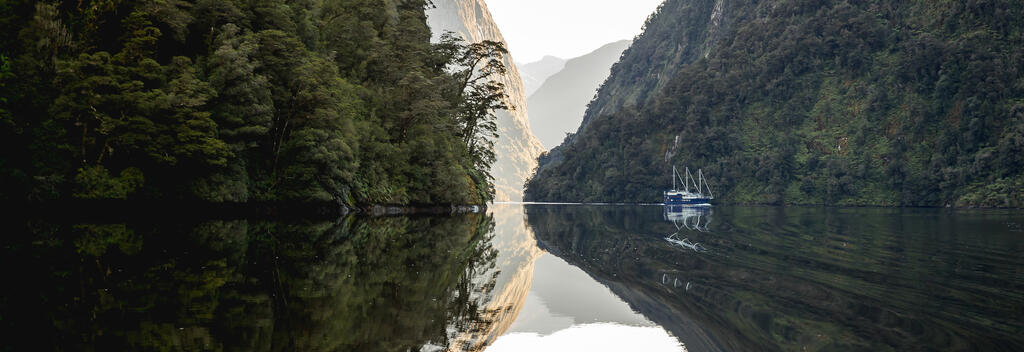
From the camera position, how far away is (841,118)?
521 feet

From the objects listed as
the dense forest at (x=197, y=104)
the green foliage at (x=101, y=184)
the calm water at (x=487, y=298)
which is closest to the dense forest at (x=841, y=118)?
the dense forest at (x=197, y=104)

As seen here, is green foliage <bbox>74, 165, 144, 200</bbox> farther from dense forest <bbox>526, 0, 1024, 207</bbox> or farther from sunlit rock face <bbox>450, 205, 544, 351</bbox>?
dense forest <bbox>526, 0, 1024, 207</bbox>

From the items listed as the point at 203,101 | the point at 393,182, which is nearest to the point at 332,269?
the point at 203,101

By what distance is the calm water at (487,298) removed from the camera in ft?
27.5

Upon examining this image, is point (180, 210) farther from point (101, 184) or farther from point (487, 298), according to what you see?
point (487, 298)

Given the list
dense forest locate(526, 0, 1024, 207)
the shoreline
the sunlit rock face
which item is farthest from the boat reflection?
dense forest locate(526, 0, 1024, 207)

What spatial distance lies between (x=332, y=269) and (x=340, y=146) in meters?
30.0

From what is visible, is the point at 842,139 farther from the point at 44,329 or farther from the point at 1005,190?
the point at 44,329

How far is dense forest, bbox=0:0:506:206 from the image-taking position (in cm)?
3381

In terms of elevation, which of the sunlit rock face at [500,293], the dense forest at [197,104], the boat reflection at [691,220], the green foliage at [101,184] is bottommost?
the sunlit rock face at [500,293]

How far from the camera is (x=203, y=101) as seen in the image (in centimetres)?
3653

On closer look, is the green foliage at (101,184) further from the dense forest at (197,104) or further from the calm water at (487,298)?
the calm water at (487,298)

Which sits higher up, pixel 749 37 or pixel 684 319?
pixel 749 37

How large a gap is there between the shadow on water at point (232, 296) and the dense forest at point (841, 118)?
120 meters
